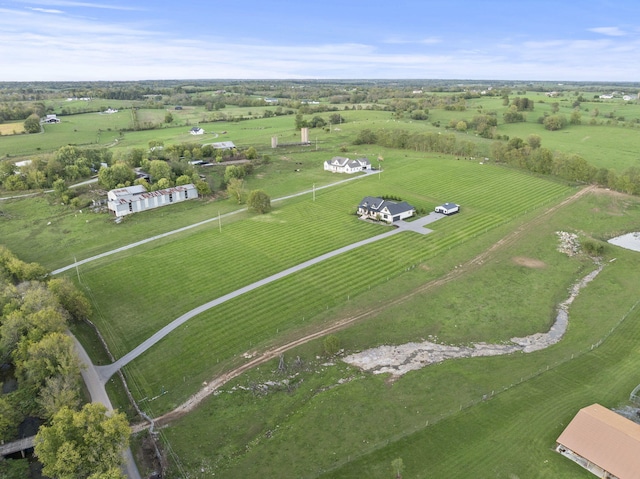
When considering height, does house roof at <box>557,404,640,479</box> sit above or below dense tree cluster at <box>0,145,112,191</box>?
below

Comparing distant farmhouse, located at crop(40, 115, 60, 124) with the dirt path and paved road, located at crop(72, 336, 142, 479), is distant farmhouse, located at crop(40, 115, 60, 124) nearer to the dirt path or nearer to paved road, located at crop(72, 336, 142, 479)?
paved road, located at crop(72, 336, 142, 479)

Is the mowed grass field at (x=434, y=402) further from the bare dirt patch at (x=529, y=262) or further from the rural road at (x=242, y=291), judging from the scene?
the rural road at (x=242, y=291)

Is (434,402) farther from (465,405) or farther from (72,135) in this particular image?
(72,135)

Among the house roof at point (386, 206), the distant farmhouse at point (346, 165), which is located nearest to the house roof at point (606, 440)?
the house roof at point (386, 206)

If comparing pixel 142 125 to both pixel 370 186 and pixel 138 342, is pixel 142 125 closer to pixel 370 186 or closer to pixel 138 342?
pixel 370 186

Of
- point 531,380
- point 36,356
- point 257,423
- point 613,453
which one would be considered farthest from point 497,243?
point 36,356

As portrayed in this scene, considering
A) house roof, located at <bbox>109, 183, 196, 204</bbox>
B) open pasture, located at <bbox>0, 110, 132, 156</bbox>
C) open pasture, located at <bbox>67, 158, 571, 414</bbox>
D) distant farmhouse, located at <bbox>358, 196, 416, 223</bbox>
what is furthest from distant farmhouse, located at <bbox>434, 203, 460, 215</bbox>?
open pasture, located at <bbox>0, 110, 132, 156</bbox>

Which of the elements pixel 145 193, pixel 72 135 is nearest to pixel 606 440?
pixel 145 193
